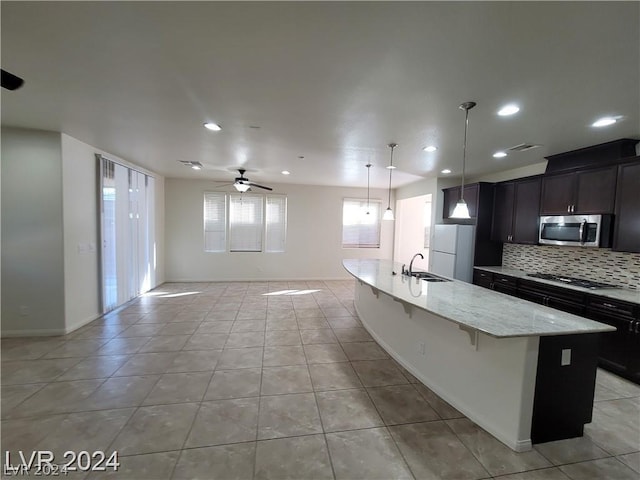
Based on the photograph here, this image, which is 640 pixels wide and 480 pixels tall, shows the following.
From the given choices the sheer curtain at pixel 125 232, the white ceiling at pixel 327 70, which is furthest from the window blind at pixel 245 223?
the white ceiling at pixel 327 70

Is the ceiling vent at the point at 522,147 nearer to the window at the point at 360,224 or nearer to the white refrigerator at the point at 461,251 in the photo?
the white refrigerator at the point at 461,251

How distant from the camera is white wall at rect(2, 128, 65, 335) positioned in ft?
11.3

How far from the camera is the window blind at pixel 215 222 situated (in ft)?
23.6

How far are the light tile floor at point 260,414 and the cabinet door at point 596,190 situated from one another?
192 centimetres

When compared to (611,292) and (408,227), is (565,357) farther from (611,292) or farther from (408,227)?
(408,227)

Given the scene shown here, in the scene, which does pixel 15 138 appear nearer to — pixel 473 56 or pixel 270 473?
pixel 270 473

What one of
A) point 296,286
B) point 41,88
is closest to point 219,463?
point 41,88

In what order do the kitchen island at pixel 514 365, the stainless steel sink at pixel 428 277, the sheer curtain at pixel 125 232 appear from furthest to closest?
1. the sheer curtain at pixel 125 232
2. the stainless steel sink at pixel 428 277
3. the kitchen island at pixel 514 365

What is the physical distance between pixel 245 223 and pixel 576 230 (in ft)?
21.2

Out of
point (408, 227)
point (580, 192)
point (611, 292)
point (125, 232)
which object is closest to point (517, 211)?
point (580, 192)

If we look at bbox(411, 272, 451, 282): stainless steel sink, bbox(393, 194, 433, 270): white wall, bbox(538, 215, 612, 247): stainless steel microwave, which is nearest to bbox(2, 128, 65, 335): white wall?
bbox(411, 272, 451, 282): stainless steel sink

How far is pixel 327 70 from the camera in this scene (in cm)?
196

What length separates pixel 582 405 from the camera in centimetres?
213

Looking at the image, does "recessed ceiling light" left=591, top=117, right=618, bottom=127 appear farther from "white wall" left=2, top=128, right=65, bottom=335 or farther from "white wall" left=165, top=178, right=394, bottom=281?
"white wall" left=2, top=128, right=65, bottom=335
